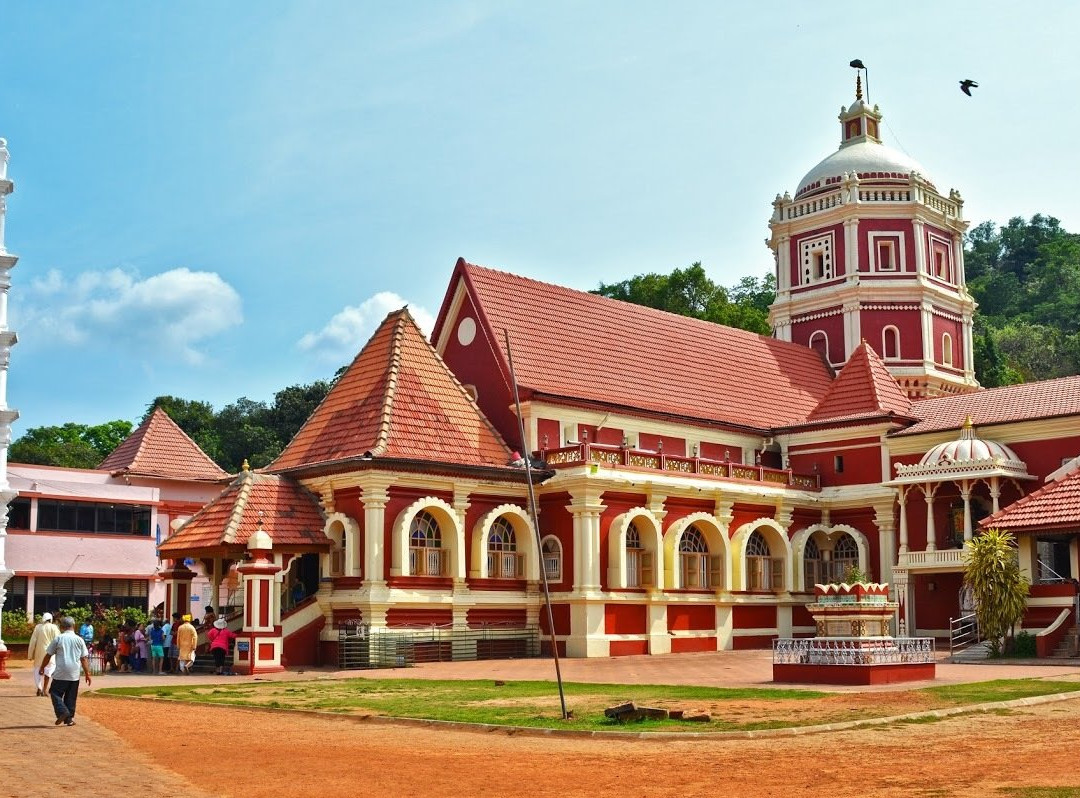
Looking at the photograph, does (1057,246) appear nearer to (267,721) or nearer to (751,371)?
(751,371)

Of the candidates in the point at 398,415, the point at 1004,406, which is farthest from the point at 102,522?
the point at 1004,406

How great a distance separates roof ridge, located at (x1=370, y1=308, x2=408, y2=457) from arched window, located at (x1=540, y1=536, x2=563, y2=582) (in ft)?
17.6

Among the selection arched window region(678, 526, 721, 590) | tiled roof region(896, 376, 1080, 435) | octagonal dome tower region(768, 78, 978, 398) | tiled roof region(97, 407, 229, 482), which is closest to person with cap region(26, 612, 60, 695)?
arched window region(678, 526, 721, 590)

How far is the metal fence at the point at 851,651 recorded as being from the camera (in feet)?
68.6

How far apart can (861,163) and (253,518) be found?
28146mm

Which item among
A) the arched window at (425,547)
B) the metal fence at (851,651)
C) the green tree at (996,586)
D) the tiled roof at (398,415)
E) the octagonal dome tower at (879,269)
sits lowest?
the metal fence at (851,651)

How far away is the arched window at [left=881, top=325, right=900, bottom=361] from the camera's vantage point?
153ft

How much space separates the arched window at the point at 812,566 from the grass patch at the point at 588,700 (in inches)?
715

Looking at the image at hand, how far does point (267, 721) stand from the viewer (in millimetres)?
16844

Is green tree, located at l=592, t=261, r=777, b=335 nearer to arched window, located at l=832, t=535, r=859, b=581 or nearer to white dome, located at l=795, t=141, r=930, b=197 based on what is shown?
white dome, located at l=795, t=141, r=930, b=197

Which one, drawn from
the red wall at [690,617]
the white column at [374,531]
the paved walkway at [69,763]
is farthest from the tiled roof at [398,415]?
the paved walkway at [69,763]

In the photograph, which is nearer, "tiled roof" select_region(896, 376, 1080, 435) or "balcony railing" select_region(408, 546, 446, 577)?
"balcony railing" select_region(408, 546, 446, 577)

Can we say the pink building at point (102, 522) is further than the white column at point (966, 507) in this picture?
Yes

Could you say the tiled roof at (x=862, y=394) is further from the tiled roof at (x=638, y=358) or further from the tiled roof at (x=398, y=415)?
the tiled roof at (x=398, y=415)
